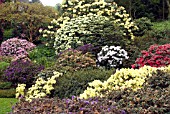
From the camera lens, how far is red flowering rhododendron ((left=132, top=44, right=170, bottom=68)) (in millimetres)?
9969

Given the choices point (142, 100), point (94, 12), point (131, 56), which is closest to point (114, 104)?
point (142, 100)

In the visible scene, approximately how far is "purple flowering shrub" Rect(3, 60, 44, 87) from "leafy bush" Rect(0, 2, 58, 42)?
7.67 m

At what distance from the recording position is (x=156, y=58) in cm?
1012

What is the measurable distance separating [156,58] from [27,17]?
407 inches

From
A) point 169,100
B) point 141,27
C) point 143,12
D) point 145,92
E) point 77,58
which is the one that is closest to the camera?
point 169,100

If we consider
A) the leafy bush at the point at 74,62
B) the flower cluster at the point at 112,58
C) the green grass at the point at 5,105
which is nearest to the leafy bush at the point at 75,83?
the green grass at the point at 5,105

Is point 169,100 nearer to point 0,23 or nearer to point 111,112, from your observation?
point 111,112

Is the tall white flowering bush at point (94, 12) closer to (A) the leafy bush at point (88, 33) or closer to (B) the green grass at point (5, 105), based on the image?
(A) the leafy bush at point (88, 33)

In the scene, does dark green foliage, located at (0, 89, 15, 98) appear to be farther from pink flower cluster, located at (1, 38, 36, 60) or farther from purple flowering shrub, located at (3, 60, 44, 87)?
pink flower cluster, located at (1, 38, 36, 60)

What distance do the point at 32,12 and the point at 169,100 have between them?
627 inches

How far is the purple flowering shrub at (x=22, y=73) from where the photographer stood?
1120 centimetres

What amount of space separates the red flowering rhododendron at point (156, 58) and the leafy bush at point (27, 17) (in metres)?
9.50

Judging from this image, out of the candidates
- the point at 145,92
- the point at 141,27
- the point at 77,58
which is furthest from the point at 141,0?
the point at 145,92

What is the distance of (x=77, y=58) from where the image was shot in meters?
10.8
